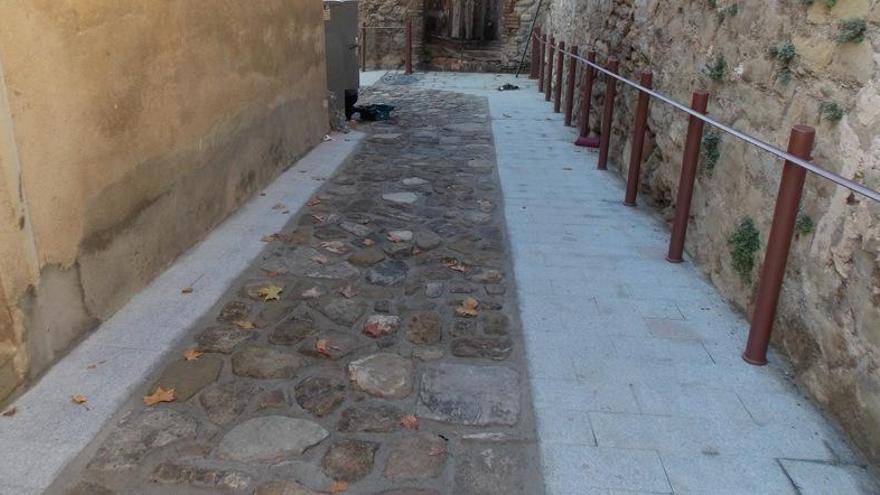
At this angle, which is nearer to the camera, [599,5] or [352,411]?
[352,411]

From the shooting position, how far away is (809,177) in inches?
111

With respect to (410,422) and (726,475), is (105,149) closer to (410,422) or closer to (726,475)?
(410,422)

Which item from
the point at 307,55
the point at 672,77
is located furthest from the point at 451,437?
the point at 307,55

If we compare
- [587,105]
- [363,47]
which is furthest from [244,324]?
[363,47]

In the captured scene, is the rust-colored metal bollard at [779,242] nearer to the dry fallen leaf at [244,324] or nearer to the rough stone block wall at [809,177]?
the rough stone block wall at [809,177]

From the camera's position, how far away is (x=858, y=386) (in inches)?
93.6

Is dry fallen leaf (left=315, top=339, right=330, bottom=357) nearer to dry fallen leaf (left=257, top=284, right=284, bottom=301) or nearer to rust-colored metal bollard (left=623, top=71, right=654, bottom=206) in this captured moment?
dry fallen leaf (left=257, top=284, right=284, bottom=301)

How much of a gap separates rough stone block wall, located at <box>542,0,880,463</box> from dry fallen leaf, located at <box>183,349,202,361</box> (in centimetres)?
248

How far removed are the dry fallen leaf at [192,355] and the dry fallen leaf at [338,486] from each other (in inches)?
40.1

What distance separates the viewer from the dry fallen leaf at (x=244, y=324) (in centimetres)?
316

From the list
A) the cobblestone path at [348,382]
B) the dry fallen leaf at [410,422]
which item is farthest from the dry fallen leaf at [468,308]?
the dry fallen leaf at [410,422]

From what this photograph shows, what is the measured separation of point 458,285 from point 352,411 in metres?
1.30

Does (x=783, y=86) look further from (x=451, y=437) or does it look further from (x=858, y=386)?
(x=451, y=437)

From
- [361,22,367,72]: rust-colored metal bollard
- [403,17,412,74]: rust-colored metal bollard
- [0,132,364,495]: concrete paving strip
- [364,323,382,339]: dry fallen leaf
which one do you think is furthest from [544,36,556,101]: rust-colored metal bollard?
[364,323,382,339]: dry fallen leaf
